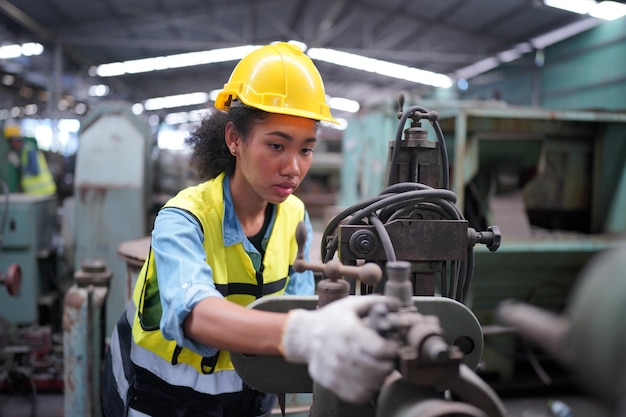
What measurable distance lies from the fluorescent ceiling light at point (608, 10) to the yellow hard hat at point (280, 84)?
232 inches

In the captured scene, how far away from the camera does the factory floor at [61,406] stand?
9.13 feet

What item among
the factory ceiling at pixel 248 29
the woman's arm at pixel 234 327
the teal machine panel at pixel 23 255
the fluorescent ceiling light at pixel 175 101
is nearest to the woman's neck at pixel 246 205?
the woman's arm at pixel 234 327

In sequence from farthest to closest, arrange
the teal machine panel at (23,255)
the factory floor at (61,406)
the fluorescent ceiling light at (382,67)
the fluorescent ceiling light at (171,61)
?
1. the fluorescent ceiling light at (382,67)
2. the fluorescent ceiling light at (171,61)
3. the teal machine panel at (23,255)
4. the factory floor at (61,406)

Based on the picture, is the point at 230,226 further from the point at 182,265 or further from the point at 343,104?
the point at 343,104

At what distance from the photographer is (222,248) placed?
1133 mm

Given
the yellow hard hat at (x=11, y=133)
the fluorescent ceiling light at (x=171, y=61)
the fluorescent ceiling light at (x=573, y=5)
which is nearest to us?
the yellow hard hat at (x=11, y=133)

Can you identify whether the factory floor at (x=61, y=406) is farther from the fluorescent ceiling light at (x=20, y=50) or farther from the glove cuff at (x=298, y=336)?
the fluorescent ceiling light at (x=20, y=50)

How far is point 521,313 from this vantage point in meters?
0.61

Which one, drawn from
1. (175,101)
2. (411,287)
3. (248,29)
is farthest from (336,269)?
(175,101)

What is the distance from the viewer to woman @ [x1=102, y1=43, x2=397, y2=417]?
36.6 inches

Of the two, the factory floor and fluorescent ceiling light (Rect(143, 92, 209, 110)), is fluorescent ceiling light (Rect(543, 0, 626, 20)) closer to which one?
the factory floor

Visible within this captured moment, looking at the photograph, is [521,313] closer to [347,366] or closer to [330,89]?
[347,366]

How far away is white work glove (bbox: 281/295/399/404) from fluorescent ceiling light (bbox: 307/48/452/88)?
8.36 meters

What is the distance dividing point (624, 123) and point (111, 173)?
3111 mm
